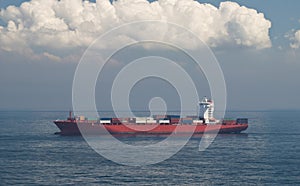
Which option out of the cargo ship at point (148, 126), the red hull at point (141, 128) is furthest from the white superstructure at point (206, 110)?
the red hull at point (141, 128)

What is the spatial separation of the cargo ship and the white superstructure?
1948 millimetres

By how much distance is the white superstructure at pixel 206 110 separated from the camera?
5453 inches

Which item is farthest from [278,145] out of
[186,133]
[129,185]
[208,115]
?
[129,185]

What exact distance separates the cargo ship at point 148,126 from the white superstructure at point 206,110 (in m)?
1.95

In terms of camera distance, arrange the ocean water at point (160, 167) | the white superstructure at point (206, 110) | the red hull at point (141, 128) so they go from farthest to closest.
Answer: the white superstructure at point (206, 110) < the red hull at point (141, 128) < the ocean water at point (160, 167)

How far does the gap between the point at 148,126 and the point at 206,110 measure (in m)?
25.0

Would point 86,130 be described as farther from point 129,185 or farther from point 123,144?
point 129,185

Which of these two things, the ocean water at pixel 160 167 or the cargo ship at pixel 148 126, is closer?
the ocean water at pixel 160 167

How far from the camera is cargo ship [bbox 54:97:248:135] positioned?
12006 cm

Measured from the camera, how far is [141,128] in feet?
408

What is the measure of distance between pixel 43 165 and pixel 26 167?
2.92 m

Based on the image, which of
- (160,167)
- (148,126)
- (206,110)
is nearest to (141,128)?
(148,126)

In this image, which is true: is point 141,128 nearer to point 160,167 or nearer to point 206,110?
point 206,110

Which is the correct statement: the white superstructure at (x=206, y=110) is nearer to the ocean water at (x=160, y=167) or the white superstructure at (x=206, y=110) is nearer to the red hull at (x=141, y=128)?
the red hull at (x=141, y=128)
